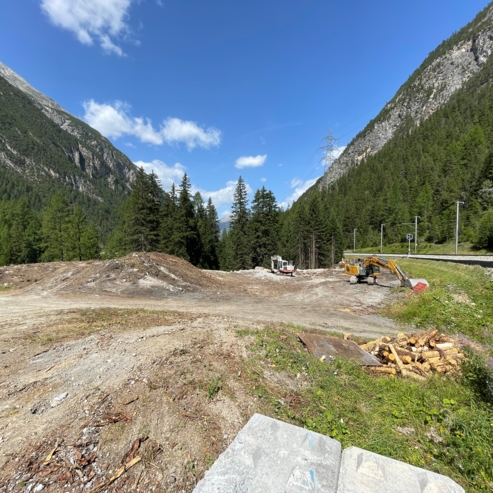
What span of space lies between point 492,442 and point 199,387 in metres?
5.14

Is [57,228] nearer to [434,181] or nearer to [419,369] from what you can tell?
[419,369]

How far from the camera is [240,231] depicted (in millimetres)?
46344

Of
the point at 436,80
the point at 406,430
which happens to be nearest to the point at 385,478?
the point at 406,430

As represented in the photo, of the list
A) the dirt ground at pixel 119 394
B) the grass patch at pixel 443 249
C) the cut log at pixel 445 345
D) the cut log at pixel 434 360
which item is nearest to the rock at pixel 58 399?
the dirt ground at pixel 119 394

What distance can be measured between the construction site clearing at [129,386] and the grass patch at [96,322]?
0.15 ft

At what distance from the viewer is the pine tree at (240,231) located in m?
44.1

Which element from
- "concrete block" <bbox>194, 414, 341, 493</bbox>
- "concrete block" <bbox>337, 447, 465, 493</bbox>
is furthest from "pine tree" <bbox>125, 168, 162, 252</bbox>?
"concrete block" <bbox>337, 447, 465, 493</bbox>

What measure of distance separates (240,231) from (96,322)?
3642 centimetres

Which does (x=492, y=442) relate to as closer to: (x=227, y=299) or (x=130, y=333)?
(x=130, y=333)

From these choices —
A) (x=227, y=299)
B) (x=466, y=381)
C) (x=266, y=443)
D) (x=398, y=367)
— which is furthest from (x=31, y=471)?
(x=227, y=299)

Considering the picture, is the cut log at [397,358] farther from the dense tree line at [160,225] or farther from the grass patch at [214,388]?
the dense tree line at [160,225]

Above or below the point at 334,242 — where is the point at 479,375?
below

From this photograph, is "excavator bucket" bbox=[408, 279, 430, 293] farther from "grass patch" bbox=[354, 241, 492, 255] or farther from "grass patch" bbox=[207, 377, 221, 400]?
"grass patch" bbox=[354, 241, 492, 255]

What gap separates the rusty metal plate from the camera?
7586mm
